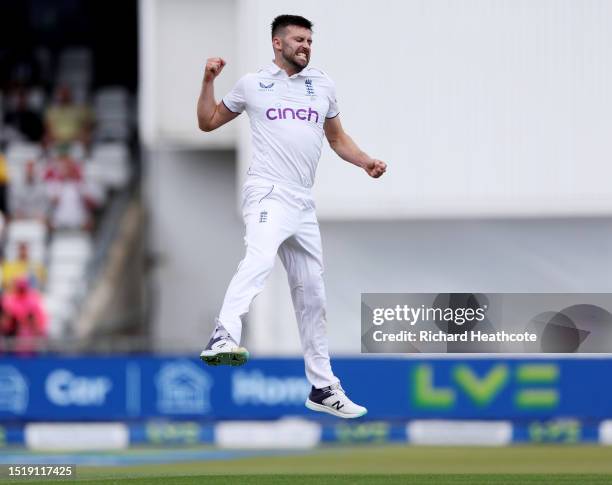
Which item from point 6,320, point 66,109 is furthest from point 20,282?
point 66,109

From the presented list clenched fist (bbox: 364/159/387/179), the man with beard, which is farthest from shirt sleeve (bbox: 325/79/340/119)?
clenched fist (bbox: 364/159/387/179)

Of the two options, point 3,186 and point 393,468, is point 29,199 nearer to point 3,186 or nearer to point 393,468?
point 3,186

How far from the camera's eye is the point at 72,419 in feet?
46.4

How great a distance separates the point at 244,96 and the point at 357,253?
253 inches

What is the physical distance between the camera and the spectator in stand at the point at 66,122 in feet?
61.6

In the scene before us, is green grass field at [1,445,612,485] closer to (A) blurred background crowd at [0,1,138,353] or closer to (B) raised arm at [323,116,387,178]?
(B) raised arm at [323,116,387,178]

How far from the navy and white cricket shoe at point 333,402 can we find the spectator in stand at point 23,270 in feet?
25.8

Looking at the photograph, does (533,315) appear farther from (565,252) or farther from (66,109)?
(66,109)

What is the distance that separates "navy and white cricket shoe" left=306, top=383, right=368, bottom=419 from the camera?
8016 millimetres

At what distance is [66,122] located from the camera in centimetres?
1902

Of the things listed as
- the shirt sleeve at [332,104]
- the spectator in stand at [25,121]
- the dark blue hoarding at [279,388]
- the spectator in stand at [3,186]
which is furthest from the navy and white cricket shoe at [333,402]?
the spectator in stand at [25,121]

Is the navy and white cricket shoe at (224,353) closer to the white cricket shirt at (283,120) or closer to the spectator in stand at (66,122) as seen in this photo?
the white cricket shirt at (283,120)

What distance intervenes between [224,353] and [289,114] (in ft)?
4.05

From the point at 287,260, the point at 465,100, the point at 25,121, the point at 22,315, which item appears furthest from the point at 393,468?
the point at 25,121
